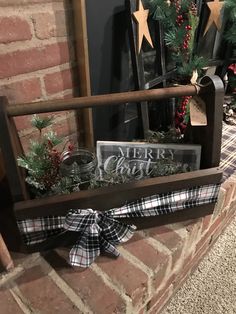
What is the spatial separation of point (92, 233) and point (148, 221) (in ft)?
0.59

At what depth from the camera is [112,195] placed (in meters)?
0.69

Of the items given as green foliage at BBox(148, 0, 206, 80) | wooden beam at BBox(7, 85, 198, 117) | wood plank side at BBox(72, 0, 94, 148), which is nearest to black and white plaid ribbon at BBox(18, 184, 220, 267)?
wooden beam at BBox(7, 85, 198, 117)

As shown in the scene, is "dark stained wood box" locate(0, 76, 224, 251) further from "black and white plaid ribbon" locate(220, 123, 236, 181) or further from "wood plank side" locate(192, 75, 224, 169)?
"black and white plaid ribbon" locate(220, 123, 236, 181)

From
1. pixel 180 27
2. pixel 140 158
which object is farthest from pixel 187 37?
pixel 140 158

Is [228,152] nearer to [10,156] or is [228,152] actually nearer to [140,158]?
[140,158]

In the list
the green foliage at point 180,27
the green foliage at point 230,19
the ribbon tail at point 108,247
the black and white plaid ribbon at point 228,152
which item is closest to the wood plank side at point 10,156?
the ribbon tail at point 108,247

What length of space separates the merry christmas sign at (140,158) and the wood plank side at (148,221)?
121mm

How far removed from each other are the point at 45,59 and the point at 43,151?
278mm

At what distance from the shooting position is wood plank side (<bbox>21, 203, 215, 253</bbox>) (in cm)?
74

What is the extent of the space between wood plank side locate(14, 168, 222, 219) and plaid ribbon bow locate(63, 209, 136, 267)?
2 centimetres

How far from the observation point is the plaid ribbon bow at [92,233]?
68cm

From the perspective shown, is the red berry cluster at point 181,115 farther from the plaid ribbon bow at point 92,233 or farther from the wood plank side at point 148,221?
the plaid ribbon bow at point 92,233

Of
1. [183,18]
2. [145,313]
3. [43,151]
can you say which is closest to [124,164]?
[43,151]

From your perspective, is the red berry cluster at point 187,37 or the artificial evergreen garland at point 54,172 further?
the red berry cluster at point 187,37
